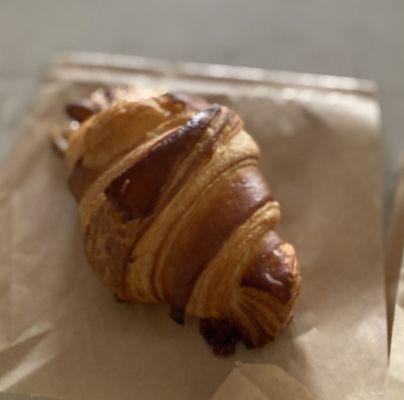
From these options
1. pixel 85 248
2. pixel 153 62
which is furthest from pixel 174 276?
pixel 153 62

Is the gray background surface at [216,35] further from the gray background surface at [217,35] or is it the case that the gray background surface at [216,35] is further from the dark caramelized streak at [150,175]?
the dark caramelized streak at [150,175]

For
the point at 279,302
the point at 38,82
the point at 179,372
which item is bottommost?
the point at 179,372

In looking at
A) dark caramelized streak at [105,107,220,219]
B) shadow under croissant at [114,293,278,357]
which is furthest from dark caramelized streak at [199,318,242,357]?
dark caramelized streak at [105,107,220,219]

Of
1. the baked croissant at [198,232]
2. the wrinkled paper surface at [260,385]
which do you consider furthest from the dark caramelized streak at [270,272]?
the wrinkled paper surface at [260,385]

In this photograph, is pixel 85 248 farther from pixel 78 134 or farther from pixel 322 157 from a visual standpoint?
pixel 322 157

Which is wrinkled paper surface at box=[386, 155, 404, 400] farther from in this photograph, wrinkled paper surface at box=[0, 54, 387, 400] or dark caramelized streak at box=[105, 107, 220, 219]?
dark caramelized streak at box=[105, 107, 220, 219]

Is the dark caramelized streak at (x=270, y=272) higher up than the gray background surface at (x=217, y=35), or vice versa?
the gray background surface at (x=217, y=35)
